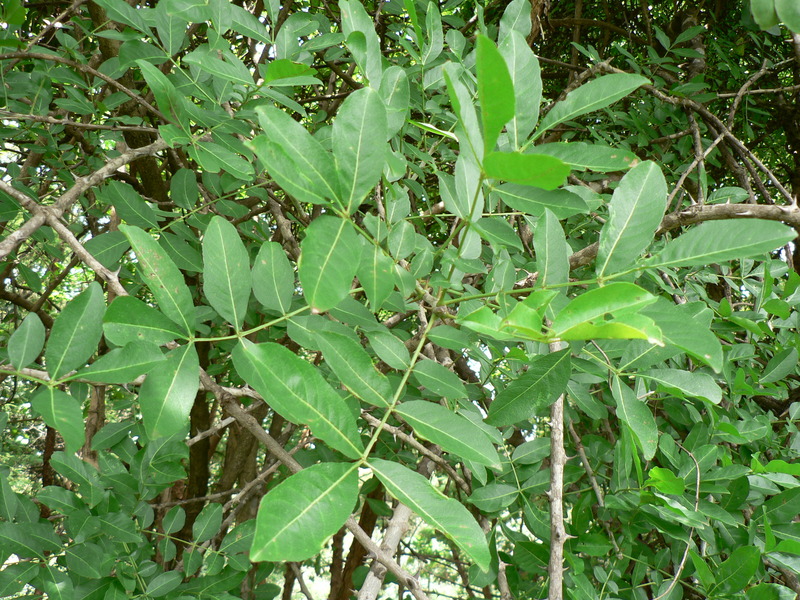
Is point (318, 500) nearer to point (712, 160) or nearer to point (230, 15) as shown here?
point (230, 15)

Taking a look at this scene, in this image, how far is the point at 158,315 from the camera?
70cm

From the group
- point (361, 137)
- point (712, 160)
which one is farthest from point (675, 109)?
point (361, 137)

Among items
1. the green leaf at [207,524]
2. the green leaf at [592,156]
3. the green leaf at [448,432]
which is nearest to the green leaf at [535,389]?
the green leaf at [448,432]

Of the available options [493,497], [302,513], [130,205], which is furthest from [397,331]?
[302,513]

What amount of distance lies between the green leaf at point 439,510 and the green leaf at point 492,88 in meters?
0.32

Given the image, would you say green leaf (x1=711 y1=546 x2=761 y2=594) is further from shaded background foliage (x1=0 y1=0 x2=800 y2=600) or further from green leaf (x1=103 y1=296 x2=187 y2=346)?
green leaf (x1=103 y1=296 x2=187 y2=346)

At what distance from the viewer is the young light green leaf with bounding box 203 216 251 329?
0.68m

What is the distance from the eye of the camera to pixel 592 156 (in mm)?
730

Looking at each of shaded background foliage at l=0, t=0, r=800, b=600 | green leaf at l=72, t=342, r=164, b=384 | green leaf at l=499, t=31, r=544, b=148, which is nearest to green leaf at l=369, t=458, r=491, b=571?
shaded background foliage at l=0, t=0, r=800, b=600

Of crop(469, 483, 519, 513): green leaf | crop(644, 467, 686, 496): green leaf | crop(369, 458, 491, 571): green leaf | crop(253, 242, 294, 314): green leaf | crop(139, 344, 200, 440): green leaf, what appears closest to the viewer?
crop(369, 458, 491, 571): green leaf

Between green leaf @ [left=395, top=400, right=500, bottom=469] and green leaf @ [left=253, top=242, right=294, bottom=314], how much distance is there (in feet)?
0.67

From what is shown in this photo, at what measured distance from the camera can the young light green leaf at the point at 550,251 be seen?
27.7 inches

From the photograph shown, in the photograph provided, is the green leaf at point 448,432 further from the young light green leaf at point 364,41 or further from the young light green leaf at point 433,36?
the young light green leaf at point 433,36

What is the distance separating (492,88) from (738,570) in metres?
0.89
